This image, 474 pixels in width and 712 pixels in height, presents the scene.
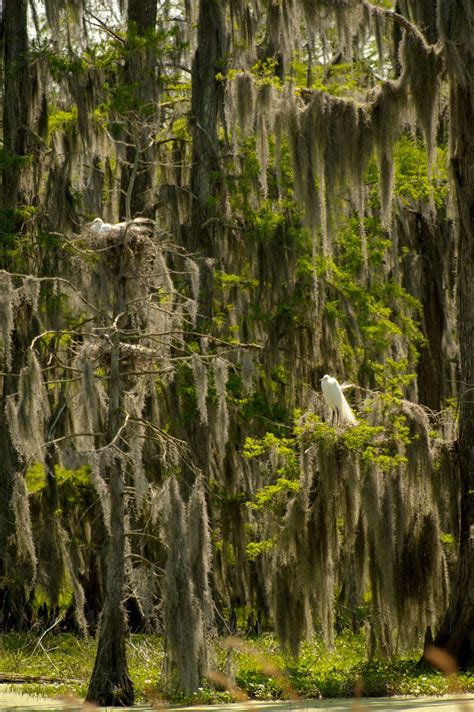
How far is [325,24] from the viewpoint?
12805 mm

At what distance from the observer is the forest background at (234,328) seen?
10.4m

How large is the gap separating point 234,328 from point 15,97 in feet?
14.9

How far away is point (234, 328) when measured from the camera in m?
15.6

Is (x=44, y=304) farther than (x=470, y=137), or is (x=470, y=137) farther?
(x=44, y=304)

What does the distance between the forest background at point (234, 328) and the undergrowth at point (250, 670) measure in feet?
0.93

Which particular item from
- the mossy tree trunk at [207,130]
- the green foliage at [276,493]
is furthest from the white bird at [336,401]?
the mossy tree trunk at [207,130]

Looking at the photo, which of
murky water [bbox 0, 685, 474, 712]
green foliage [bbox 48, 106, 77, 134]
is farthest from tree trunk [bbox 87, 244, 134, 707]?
green foliage [bbox 48, 106, 77, 134]

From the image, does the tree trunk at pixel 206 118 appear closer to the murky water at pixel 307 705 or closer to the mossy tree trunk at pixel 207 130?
the mossy tree trunk at pixel 207 130

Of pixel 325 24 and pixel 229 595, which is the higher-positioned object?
pixel 325 24

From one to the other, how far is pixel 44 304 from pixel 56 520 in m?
2.66

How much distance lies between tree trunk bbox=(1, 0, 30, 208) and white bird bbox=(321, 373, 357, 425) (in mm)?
6658

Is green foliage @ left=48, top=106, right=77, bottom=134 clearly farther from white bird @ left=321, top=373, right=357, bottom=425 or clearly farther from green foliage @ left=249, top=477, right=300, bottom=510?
green foliage @ left=249, top=477, right=300, bottom=510

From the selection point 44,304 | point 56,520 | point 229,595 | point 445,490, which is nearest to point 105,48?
point 44,304

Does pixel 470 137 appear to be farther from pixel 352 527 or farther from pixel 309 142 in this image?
pixel 352 527
